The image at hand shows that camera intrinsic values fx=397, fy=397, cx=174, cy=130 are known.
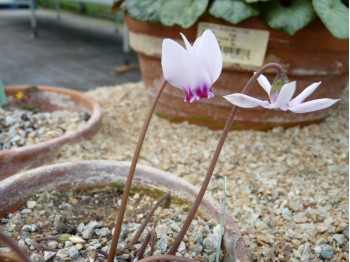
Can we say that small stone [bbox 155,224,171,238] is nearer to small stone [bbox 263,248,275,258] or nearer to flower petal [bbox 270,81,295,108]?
small stone [bbox 263,248,275,258]

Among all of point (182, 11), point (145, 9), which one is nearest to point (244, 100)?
point (182, 11)

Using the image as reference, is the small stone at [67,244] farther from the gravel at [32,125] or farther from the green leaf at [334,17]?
the green leaf at [334,17]

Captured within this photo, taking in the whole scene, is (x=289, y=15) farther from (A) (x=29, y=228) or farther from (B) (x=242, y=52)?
(A) (x=29, y=228)

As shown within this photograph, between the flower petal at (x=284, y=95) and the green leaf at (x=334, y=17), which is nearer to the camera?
the flower petal at (x=284, y=95)

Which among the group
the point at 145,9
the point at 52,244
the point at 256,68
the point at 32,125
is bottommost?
the point at 32,125

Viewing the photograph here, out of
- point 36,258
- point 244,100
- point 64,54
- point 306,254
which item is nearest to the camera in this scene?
point 244,100

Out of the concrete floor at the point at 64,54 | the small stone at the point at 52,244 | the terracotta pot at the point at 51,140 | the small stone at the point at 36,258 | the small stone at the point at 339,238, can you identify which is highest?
the small stone at the point at 36,258

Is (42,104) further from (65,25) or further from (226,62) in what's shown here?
(65,25)

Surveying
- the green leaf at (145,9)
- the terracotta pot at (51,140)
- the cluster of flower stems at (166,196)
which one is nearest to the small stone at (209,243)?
the cluster of flower stems at (166,196)
